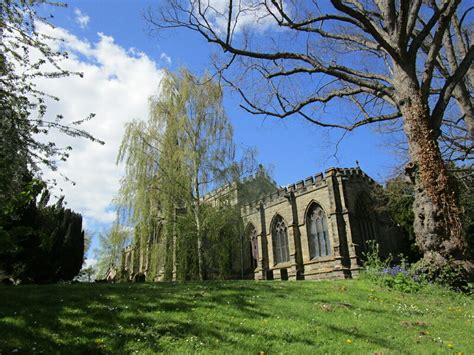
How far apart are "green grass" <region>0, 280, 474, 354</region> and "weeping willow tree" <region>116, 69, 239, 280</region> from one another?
32.8 ft

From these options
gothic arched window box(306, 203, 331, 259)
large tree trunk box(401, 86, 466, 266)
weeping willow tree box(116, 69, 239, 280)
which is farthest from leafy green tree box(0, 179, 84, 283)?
gothic arched window box(306, 203, 331, 259)

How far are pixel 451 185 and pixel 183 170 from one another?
12.2 meters

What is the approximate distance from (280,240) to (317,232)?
3481 mm

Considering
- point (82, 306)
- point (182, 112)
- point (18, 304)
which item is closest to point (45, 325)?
point (82, 306)

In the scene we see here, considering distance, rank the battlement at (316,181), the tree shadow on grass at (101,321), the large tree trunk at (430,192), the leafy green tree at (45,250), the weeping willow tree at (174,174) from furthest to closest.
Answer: the battlement at (316,181) → the weeping willow tree at (174,174) → the leafy green tree at (45,250) → the large tree trunk at (430,192) → the tree shadow on grass at (101,321)

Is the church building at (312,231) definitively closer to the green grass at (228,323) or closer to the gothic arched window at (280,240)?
the gothic arched window at (280,240)

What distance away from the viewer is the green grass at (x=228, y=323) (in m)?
4.81

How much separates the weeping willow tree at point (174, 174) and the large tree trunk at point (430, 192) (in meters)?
10.8

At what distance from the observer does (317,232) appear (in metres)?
24.0

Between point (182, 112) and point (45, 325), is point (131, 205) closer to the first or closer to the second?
point (182, 112)

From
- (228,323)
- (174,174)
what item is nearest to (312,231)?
(174,174)

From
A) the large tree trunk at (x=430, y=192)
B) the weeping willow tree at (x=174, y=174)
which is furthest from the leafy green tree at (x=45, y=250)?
the large tree trunk at (x=430, y=192)

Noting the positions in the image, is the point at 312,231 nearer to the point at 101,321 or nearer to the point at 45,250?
the point at 45,250

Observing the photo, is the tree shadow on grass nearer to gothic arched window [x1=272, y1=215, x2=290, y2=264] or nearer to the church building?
the church building
